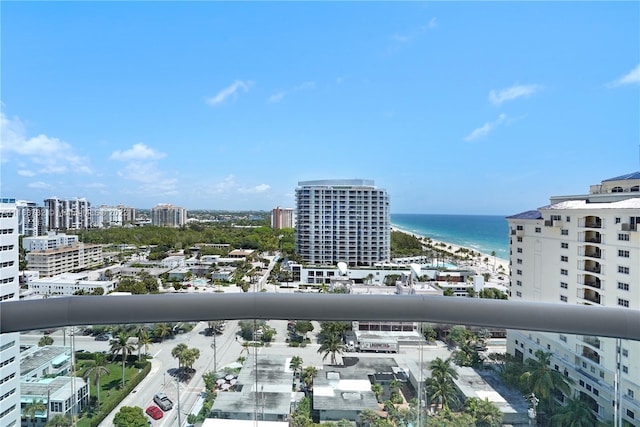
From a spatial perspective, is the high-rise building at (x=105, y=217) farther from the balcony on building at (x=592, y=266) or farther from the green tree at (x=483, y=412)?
the green tree at (x=483, y=412)

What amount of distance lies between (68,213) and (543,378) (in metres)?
40.3

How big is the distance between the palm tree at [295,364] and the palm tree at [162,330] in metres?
0.39

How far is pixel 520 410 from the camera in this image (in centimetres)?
111

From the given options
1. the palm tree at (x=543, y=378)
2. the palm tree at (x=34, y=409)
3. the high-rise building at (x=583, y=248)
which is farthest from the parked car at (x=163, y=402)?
the high-rise building at (x=583, y=248)

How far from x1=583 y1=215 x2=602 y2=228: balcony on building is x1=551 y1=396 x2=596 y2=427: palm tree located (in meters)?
13.4

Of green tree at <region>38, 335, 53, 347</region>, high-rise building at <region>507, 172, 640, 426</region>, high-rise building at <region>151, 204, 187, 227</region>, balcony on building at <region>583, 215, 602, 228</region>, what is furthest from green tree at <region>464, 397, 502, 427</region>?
high-rise building at <region>151, 204, 187, 227</region>

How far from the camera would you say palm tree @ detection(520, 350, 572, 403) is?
1.09 meters

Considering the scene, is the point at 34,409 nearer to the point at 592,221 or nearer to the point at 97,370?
the point at 97,370

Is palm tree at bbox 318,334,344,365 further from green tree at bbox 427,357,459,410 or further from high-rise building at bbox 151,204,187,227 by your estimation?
high-rise building at bbox 151,204,187,227

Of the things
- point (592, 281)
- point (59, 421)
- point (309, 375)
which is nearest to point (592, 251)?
point (592, 281)

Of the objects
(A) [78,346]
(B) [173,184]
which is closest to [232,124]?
(B) [173,184]

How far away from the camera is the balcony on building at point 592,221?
38.5 ft

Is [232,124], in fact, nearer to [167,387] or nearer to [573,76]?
[573,76]

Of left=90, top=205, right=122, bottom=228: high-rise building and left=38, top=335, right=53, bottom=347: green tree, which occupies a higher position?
left=90, top=205, right=122, bottom=228: high-rise building
